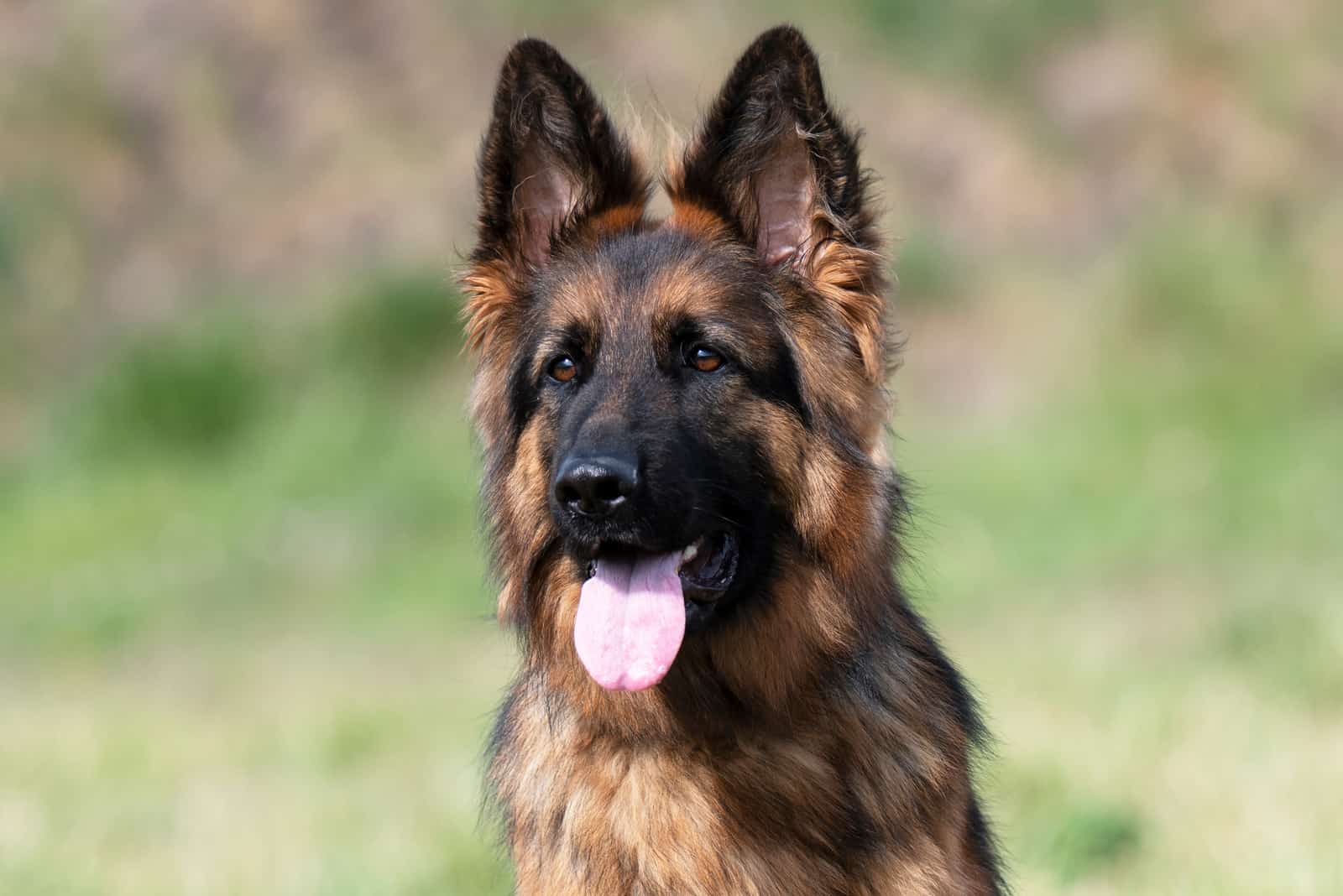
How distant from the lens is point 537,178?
484 centimetres

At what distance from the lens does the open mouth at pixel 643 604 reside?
4.07m

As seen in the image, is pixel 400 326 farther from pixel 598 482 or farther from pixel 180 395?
pixel 598 482

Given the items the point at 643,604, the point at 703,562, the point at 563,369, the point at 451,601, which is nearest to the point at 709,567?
the point at 703,562

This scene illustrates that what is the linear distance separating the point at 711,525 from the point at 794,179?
43.7 inches

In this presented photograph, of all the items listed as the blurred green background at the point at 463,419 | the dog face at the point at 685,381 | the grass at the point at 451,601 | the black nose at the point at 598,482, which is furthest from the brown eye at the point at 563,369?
the grass at the point at 451,601

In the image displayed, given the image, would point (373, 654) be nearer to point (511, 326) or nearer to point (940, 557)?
point (940, 557)

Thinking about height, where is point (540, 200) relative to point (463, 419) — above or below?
above

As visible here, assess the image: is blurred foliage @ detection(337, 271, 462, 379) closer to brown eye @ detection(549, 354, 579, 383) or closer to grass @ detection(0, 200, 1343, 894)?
grass @ detection(0, 200, 1343, 894)

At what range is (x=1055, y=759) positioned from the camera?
24.3ft

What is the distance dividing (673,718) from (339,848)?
127 inches

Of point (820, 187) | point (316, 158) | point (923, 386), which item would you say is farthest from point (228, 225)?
point (820, 187)

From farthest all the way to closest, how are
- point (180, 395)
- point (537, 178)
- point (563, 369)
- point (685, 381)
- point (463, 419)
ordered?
1. point (180, 395)
2. point (463, 419)
3. point (537, 178)
4. point (563, 369)
5. point (685, 381)

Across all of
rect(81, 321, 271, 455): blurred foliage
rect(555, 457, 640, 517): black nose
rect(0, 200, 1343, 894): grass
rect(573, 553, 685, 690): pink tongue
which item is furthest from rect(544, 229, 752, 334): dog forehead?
rect(81, 321, 271, 455): blurred foliage

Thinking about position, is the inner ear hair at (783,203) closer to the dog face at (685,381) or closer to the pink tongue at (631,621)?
the dog face at (685,381)
